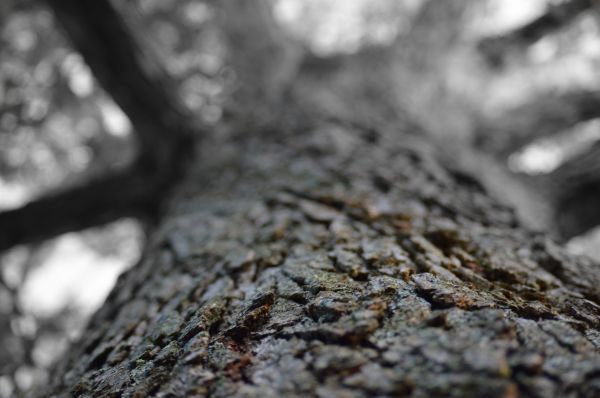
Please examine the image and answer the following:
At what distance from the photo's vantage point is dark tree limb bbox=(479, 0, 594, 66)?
11.0ft

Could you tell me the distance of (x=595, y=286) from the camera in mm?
1113

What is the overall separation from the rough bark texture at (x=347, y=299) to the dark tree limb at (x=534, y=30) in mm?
2318

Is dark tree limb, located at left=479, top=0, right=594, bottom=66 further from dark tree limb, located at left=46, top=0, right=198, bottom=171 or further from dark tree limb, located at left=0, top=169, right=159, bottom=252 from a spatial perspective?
dark tree limb, located at left=0, top=169, right=159, bottom=252

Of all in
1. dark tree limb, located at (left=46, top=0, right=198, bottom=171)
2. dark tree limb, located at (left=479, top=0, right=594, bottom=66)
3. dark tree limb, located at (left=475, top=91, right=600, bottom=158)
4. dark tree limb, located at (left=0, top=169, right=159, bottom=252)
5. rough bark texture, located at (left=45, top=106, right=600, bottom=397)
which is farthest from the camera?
dark tree limb, located at (left=479, top=0, right=594, bottom=66)

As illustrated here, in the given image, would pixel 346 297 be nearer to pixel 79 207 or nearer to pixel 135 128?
pixel 135 128

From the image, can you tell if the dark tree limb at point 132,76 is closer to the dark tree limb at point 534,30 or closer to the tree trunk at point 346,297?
the tree trunk at point 346,297

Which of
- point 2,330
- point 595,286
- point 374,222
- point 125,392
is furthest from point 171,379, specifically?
point 2,330

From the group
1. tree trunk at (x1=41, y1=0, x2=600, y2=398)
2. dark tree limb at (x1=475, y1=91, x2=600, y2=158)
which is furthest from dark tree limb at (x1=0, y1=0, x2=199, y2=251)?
dark tree limb at (x1=475, y1=91, x2=600, y2=158)

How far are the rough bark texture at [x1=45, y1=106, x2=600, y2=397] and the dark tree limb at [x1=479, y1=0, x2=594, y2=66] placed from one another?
7.60 feet

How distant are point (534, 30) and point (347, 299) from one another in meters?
3.64

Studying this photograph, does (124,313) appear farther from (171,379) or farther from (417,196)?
(417,196)

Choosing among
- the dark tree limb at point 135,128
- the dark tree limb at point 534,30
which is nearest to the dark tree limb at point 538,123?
the dark tree limb at point 534,30

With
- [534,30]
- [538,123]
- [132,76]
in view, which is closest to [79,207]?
[132,76]

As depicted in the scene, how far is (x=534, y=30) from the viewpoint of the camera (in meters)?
3.51
